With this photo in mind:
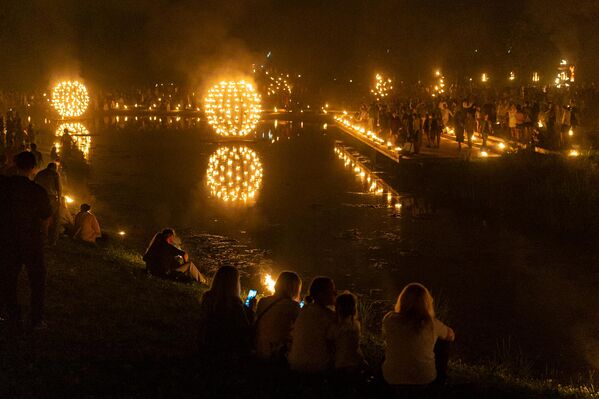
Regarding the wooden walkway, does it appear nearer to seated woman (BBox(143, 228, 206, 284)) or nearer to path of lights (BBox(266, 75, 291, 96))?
seated woman (BBox(143, 228, 206, 284))

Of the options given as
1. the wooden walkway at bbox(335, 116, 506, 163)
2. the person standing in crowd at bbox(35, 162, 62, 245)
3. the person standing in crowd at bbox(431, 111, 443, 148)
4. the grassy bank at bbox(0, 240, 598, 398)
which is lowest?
the grassy bank at bbox(0, 240, 598, 398)

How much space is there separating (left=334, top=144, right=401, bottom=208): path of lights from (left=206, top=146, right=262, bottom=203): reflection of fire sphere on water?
11.6 ft

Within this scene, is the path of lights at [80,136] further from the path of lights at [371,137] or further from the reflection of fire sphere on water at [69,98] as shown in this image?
the path of lights at [371,137]

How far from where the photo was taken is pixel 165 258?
12.0m

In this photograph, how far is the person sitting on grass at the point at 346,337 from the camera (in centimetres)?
675

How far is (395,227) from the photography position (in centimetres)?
1894

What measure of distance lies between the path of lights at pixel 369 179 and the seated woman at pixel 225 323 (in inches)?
580

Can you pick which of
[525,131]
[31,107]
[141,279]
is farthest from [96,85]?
[141,279]

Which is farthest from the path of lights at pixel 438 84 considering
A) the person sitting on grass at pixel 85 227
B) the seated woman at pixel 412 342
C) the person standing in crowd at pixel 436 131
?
the seated woman at pixel 412 342

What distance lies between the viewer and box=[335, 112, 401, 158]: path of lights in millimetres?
31375

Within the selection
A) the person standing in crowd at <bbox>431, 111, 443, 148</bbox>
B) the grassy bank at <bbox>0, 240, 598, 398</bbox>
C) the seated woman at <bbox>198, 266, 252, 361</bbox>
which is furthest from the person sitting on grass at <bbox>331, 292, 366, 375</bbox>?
the person standing in crowd at <bbox>431, 111, 443, 148</bbox>

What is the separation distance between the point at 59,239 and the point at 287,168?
54.4 ft

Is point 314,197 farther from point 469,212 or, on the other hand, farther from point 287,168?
point 287,168

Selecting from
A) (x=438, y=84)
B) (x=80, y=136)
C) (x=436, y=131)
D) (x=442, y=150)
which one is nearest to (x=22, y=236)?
(x=442, y=150)
